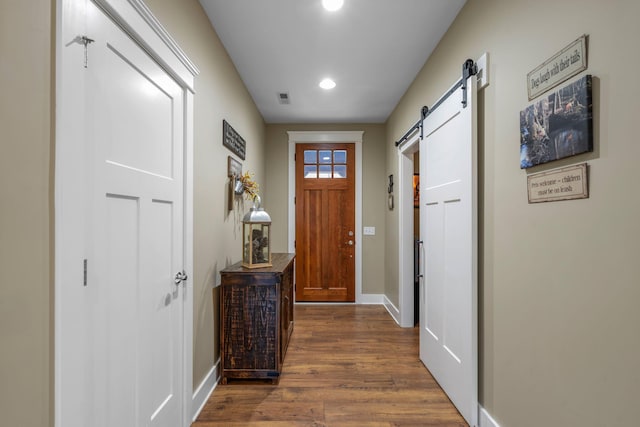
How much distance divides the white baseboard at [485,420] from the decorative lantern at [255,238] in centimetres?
173

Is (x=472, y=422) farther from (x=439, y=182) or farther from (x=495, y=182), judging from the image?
(x=439, y=182)

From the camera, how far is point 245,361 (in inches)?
95.4

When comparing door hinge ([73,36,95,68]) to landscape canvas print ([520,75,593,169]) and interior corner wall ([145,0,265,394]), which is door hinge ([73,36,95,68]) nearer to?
interior corner wall ([145,0,265,394])

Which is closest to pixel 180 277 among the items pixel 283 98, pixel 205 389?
pixel 205 389

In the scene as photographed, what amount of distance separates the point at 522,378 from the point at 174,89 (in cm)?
231

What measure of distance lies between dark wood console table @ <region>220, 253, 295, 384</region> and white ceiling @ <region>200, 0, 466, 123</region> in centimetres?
182

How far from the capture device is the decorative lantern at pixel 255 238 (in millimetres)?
2529

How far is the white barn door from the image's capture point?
1916 mm

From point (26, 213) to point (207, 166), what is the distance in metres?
1.46

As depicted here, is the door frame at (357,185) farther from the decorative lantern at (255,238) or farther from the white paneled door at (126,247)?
the white paneled door at (126,247)

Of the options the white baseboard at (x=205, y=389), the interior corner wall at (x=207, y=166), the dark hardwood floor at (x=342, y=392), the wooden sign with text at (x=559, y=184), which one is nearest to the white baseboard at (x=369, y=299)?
the dark hardwood floor at (x=342, y=392)

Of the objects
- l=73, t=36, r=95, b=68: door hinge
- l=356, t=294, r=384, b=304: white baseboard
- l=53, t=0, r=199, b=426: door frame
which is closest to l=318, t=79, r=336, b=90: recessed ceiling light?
l=53, t=0, r=199, b=426: door frame

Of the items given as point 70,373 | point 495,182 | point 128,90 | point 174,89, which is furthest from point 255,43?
point 70,373

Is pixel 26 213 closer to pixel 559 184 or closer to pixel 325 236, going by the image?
pixel 559 184
